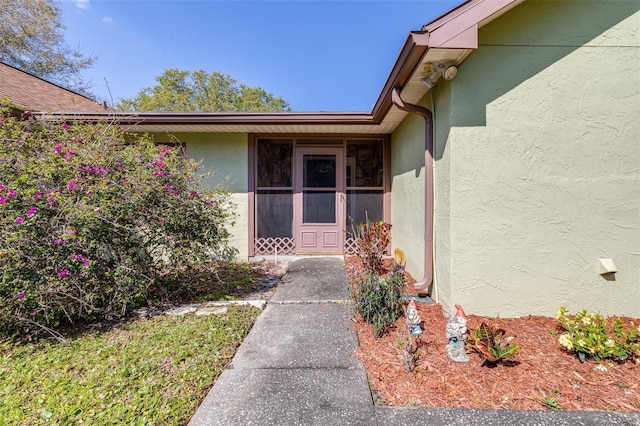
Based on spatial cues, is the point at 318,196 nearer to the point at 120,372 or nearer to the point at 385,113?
the point at 385,113

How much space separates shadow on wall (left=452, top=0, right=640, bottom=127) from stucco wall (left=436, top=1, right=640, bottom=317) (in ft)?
0.04

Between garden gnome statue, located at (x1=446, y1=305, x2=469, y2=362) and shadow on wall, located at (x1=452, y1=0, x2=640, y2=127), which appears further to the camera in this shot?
shadow on wall, located at (x1=452, y1=0, x2=640, y2=127)

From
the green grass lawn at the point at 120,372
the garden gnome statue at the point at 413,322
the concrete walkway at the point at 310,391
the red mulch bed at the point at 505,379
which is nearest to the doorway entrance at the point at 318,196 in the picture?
the concrete walkway at the point at 310,391

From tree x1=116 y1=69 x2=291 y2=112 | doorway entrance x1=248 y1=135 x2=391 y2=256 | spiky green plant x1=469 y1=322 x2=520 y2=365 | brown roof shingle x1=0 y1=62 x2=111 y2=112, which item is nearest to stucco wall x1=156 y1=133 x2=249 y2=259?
doorway entrance x1=248 y1=135 x2=391 y2=256

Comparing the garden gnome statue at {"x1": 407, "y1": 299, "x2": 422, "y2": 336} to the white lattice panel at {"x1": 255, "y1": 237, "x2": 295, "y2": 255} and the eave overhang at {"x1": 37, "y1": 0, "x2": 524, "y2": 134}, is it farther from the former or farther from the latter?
the white lattice panel at {"x1": 255, "y1": 237, "x2": 295, "y2": 255}

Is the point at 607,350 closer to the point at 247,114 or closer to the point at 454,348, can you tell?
the point at 454,348

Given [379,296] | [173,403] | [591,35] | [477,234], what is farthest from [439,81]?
[173,403]

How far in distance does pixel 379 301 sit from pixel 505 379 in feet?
4.13

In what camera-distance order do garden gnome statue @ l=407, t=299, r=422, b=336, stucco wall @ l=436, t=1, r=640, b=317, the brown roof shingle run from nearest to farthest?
garden gnome statue @ l=407, t=299, r=422, b=336
stucco wall @ l=436, t=1, r=640, b=317
the brown roof shingle

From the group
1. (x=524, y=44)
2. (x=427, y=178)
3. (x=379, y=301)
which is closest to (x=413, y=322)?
(x=379, y=301)

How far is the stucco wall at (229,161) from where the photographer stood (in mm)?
6215

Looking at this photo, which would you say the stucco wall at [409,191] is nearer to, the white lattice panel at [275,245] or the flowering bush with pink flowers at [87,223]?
the white lattice panel at [275,245]

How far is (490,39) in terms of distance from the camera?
311 centimetres

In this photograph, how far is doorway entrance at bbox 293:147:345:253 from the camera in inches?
257
